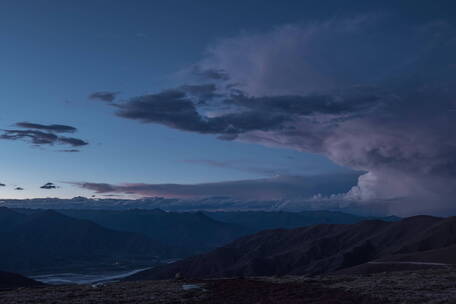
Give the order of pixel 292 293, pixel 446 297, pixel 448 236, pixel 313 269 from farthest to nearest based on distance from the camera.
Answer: pixel 313 269
pixel 448 236
pixel 292 293
pixel 446 297

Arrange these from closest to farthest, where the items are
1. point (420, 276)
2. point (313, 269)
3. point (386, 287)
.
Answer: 1. point (386, 287)
2. point (420, 276)
3. point (313, 269)

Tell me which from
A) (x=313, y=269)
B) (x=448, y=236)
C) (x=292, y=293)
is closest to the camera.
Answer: (x=292, y=293)

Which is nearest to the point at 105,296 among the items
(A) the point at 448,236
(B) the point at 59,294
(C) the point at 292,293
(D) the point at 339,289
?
(B) the point at 59,294

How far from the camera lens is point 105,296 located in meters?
39.9

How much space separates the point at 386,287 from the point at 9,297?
34306 millimetres

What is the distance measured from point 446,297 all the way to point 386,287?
7.65m

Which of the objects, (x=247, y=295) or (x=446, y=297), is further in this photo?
(x=247, y=295)

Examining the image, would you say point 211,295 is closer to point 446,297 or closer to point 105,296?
point 105,296

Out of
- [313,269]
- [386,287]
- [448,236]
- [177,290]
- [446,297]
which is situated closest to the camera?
[446,297]

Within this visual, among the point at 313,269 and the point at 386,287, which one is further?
the point at 313,269

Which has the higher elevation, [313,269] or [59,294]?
[59,294]

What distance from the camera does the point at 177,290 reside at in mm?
41594

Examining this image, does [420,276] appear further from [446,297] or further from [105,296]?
[105,296]

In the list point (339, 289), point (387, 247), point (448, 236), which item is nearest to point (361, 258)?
point (387, 247)
